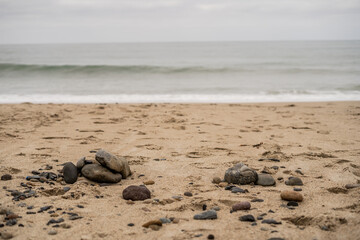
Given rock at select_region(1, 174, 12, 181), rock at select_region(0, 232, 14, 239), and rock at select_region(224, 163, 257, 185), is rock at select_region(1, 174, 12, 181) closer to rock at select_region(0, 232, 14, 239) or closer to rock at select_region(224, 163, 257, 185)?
rock at select_region(0, 232, 14, 239)

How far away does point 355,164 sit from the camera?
4.01 metres

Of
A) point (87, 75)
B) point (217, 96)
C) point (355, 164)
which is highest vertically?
point (87, 75)

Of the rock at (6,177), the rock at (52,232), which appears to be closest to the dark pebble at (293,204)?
the rock at (52,232)

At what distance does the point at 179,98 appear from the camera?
11516 mm

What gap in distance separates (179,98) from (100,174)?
8.13 meters

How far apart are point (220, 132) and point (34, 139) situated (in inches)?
129

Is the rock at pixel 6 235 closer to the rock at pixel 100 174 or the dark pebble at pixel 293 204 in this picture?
the rock at pixel 100 174

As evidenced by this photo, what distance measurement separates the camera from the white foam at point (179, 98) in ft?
35.5

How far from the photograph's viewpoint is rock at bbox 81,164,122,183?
3.55m

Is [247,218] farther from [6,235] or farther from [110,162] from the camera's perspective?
[6,235]

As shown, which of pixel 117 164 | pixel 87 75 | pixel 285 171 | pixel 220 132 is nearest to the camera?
pixel 117 164

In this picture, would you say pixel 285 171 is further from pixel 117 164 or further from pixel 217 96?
pixel 217 96

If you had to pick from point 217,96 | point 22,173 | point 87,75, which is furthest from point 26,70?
point 22,173

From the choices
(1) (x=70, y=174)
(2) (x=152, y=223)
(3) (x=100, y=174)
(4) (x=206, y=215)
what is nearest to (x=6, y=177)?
(1) (x=70, y=174)
